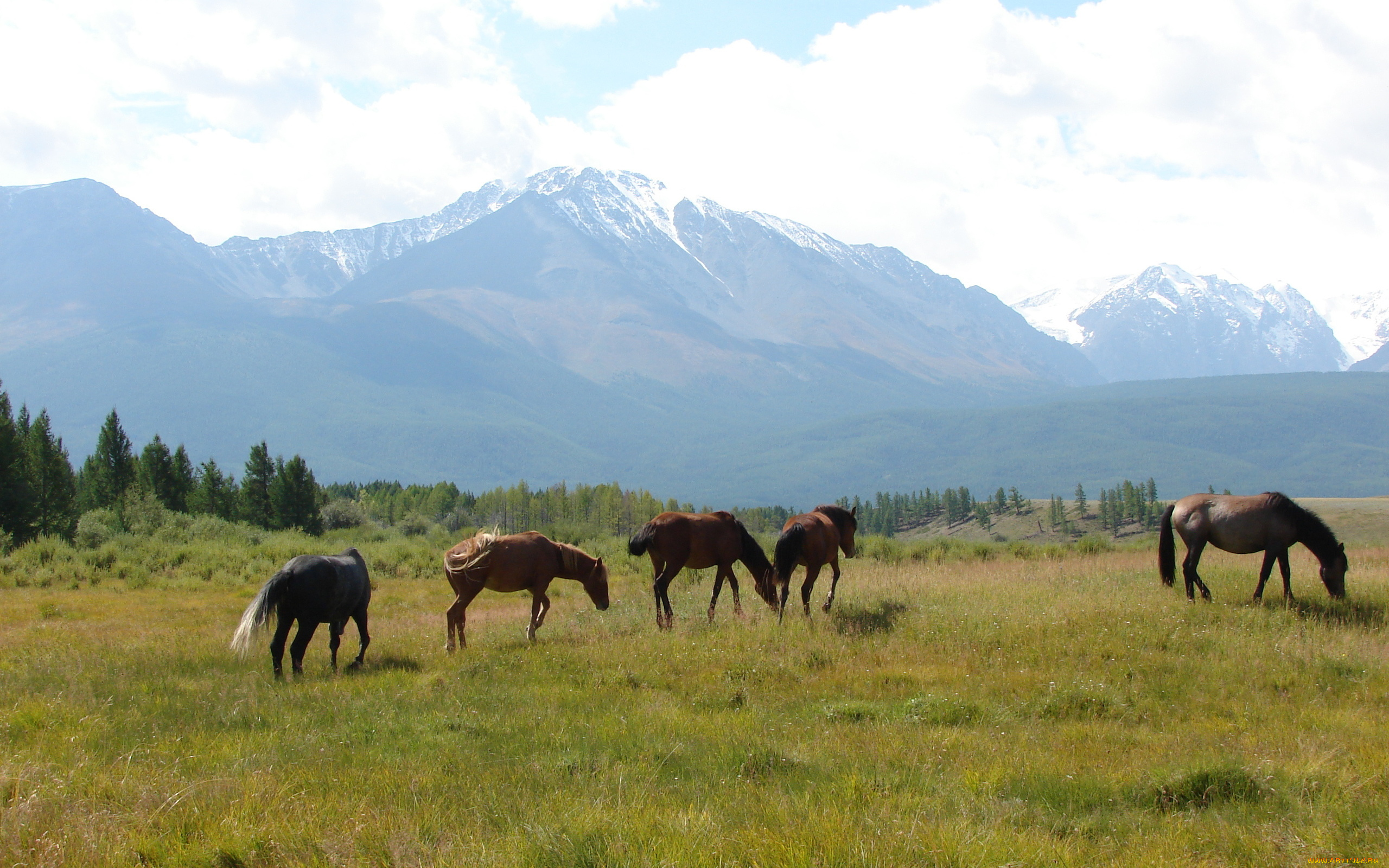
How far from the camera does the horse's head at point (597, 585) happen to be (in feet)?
53.3

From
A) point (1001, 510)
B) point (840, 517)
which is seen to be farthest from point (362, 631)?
point (1001, 510)

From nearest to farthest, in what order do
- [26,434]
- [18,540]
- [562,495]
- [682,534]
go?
[682,534] → [18,540] → [26,434] → [562,495]

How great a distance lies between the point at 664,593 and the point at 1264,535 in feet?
34.3

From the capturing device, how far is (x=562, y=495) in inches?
4710

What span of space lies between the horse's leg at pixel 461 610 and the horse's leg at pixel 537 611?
99 centimetres

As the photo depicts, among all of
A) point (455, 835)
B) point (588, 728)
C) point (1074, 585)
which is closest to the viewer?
point (455, 835)

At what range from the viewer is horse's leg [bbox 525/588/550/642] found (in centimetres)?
1428

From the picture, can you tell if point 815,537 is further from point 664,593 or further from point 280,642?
point 280,642

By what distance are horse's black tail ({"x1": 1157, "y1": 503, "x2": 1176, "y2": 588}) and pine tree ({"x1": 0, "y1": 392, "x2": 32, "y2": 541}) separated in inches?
1780

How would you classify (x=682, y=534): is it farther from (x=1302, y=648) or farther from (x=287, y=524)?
(x=287, y=524)

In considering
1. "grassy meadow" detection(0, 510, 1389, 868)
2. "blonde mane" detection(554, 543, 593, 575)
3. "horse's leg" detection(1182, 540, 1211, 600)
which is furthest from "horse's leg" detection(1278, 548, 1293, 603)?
"blonde mane" detection(554, 543, 593, 575)

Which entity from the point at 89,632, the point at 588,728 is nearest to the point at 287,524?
the point at 89,632

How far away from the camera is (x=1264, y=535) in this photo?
1448 centimetres

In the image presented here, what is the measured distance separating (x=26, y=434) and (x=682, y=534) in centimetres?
6931
